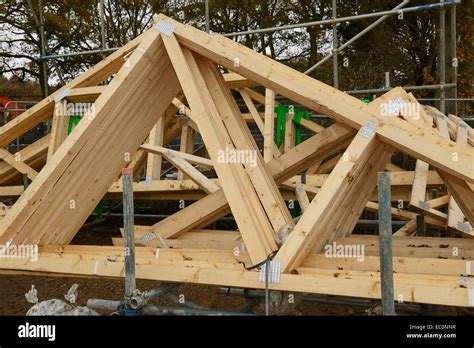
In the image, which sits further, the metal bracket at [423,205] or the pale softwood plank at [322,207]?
the metal bracket at [423,205]

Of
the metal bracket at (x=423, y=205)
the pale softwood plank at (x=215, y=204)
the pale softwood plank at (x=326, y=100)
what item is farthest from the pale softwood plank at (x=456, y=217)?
the pale softwood plank at (x=326, y=100)

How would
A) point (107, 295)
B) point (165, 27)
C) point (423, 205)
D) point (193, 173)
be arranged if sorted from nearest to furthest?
point (165, 27) < point (423, 205) < point (193, 173) < point (107, 295)

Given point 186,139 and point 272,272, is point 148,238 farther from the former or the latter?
→ point 186,139

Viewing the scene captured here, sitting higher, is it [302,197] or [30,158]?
[30,158]

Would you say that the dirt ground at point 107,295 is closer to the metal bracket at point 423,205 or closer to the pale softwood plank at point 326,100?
the metal bracket at point 423,205

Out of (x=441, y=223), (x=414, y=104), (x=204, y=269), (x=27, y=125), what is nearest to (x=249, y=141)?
(x=204, y=269)

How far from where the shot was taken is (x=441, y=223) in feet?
19.2

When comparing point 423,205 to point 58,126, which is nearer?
point 423,205

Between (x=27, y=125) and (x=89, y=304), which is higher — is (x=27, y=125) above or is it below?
above

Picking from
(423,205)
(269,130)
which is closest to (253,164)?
(423,205)

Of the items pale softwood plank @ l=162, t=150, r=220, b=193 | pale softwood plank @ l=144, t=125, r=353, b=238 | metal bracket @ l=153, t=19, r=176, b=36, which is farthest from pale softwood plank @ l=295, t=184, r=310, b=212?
metal bracket @ l=153, t=19, r=176, b=36

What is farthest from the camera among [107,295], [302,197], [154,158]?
[154,158]
